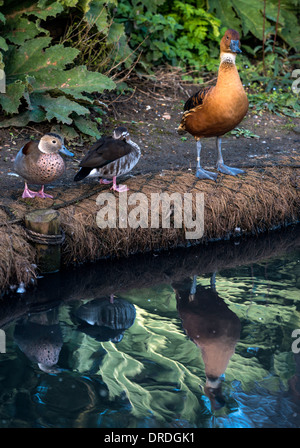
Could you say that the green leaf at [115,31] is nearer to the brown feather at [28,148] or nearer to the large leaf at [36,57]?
the large leaf at [36,57]

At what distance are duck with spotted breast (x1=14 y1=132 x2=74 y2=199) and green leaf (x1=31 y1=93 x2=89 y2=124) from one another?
1069 millimetres

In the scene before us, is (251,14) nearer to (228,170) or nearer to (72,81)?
(72,81)

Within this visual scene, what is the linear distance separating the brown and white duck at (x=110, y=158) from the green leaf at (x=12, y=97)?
130cm

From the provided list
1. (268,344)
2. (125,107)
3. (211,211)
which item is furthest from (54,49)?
(268,344)

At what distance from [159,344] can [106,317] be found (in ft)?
1.81

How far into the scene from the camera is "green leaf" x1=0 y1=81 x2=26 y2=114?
5773mm

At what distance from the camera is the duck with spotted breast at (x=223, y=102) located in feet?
16.2

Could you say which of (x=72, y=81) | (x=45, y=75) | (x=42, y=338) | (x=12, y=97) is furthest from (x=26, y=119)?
(x=42, y=338)

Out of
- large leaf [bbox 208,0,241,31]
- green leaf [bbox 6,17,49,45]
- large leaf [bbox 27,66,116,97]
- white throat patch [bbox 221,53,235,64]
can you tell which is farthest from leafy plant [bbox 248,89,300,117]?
green leaf [bbox 6,17,49,45]

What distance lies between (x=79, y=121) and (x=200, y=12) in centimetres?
289

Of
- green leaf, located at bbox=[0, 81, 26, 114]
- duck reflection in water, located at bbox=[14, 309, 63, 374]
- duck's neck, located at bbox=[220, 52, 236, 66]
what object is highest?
duck's neck, located at bbox=[220, 52, 236, 66]

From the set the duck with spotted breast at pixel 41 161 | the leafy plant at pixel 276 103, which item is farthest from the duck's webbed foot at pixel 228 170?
the leafy plant at pixel 276 103

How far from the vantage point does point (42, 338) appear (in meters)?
3.90

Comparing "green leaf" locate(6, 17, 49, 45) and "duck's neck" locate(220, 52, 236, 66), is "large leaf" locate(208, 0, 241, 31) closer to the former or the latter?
"green leaf" locate(6, 17, 49, 45)
